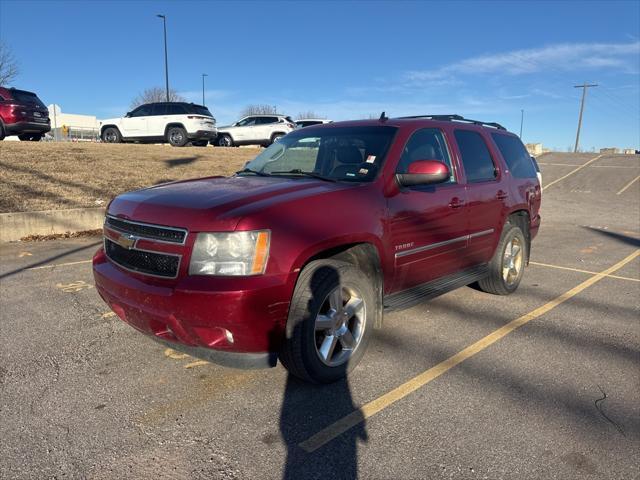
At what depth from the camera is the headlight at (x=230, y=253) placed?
2779mm

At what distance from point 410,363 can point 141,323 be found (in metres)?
1.96

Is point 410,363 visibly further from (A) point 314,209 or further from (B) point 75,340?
(B) point 75,340

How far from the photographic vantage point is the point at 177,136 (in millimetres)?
18969

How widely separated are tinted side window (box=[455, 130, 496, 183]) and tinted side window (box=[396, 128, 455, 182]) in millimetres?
267

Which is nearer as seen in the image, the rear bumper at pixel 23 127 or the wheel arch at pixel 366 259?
the wheel arch at pixel 366 259

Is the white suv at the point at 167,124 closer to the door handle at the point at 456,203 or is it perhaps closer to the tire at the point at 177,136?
the tire at the point at 177,136

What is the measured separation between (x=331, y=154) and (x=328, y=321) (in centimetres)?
169

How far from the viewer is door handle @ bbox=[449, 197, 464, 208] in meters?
4.27

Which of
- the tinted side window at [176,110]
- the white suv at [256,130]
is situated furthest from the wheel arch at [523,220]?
the white suv at [256,130]

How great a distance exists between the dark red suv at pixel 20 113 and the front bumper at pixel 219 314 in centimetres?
1493

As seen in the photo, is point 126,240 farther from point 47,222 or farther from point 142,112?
point 142,112

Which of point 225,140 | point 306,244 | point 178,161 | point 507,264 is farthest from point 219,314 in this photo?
point 225,140

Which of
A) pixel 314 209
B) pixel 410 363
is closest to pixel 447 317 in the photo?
pixel 410 363

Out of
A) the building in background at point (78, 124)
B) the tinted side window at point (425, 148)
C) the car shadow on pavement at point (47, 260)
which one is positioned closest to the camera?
the tinted side window at point (425, 148)
